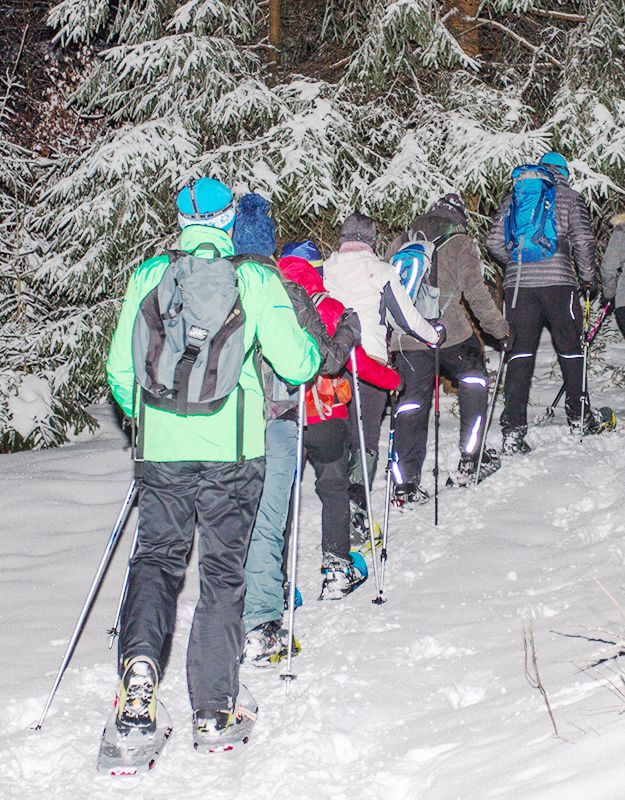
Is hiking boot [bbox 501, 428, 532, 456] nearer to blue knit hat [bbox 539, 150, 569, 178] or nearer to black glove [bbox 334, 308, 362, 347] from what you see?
blue knit hat [bbox 539, 150, 569, 178]

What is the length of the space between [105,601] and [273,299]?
2.56 metres

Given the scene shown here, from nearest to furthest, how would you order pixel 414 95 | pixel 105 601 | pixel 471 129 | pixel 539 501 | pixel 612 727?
pixel 612 727
pixel 105 601
pixel 539 501
pixel 471 129
pixel 414 95

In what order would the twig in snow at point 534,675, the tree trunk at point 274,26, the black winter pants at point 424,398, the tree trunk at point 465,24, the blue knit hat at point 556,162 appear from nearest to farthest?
the twig in snow at point 534,675 < the black winter pants at point 424,398 < the blue knit hat at point 556,162 < the tree trunk at point 274,26 < the tree trunk at point 465,24

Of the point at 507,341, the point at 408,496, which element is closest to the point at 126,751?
the point at 408,496

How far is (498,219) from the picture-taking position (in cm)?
751

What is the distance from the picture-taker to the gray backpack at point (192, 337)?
11.7ft

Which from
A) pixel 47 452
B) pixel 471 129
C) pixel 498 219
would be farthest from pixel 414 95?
pixel 47 452

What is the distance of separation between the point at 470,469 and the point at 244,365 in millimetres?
3705

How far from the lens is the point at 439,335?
253 inches

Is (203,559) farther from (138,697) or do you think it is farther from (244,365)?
(244,365)

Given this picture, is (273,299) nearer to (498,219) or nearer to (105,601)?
(105,601)

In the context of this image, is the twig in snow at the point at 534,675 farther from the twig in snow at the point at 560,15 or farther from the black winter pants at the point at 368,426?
the twig in snow at the point at 560,15

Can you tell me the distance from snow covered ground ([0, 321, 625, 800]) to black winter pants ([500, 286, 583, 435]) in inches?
23.6

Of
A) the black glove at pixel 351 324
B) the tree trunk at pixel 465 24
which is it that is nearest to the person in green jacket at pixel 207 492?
the black glove at pixel 351 324
